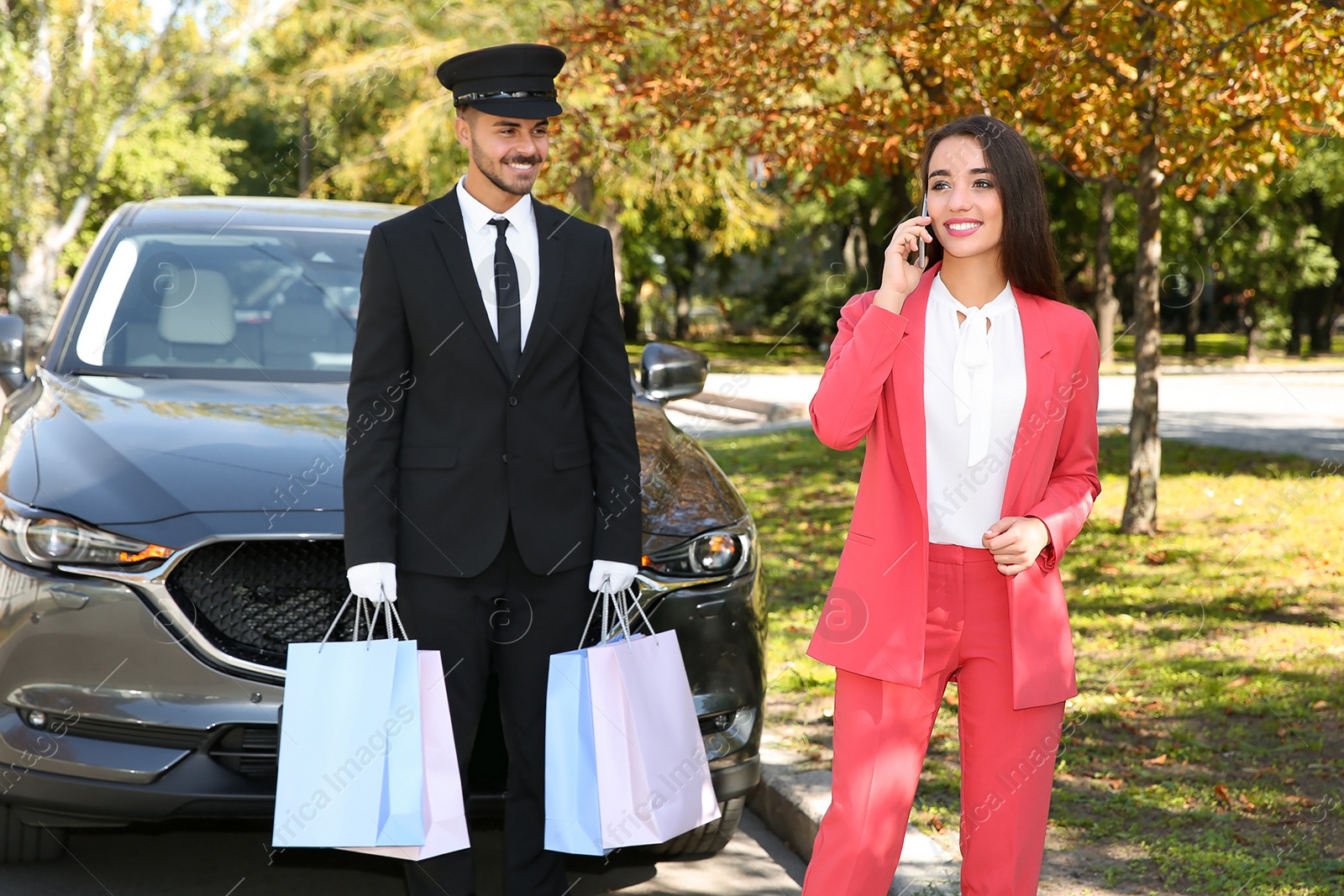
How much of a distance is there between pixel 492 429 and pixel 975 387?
111 cm

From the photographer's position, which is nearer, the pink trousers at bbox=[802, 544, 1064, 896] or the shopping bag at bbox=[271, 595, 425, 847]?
the pink trousers at bbox=[802, 544, 1064, 896]

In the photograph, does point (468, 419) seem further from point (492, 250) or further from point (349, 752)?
point (349, 752)

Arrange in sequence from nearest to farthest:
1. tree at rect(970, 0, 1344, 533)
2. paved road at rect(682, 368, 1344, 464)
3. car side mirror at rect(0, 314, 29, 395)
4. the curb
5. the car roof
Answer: the curb < car side mirror at rect(0, 314, 29, 395) < the car roof < tree at rect(970, 0, 1344, 533) < paved road at rect(682, 368, 1344, 464)

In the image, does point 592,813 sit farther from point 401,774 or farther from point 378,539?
point 378,539

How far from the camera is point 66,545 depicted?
3359 mm

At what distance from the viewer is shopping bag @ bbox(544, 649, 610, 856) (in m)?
3.03

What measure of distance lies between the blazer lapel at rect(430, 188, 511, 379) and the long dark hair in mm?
1023

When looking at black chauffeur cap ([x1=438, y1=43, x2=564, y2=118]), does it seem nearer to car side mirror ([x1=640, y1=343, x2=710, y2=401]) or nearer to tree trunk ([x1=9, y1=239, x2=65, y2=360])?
car side mirror ([x1=640, y1=343, x2=710, y2=401])

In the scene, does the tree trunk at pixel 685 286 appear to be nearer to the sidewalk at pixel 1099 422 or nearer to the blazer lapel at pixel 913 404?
the sidewalk at pixel 1099 422

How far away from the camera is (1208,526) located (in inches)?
367

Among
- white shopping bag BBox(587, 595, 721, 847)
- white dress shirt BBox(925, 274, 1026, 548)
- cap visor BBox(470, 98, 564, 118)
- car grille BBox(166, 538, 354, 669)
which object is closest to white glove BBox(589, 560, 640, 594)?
white shopping bag BBox(587, 595, 721, 847)

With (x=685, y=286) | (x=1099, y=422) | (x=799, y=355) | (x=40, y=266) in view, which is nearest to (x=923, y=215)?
(x=1099, y=422)

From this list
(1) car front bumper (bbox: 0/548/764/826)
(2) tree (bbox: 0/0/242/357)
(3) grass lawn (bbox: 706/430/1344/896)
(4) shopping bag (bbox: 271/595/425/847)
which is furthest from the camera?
(2) tree (bbox: 0/0/242/357)

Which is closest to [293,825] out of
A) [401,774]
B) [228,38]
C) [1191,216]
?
[401,774]
